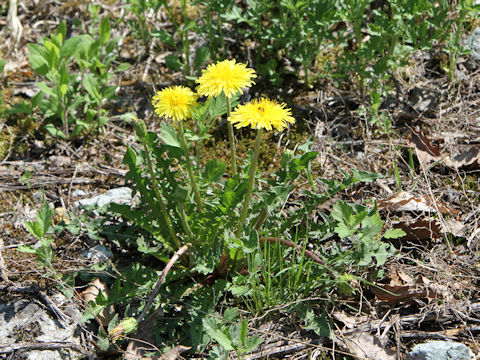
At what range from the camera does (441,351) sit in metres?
2.19

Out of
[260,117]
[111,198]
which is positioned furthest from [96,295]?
[260,117]

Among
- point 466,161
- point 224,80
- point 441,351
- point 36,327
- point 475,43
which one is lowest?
point 36,327

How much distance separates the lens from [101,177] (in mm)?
3381

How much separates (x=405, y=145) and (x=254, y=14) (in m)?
1.41

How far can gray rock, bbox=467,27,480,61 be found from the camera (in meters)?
3.72

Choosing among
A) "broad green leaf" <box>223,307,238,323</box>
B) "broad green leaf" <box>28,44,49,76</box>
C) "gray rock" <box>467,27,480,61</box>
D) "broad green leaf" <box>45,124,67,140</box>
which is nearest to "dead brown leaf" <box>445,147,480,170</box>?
Answer: "gray rock" <box>467,27,480,61</box>

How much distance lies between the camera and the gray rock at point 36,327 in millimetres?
2352

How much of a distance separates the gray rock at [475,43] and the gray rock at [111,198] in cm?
273

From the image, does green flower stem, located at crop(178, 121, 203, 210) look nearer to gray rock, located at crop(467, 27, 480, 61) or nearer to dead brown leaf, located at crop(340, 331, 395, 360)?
dead brown leaf, located at crop(340, 331, 395, 360)

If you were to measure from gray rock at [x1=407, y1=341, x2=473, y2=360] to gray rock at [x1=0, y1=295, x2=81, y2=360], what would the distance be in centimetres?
158

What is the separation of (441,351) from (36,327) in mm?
1898

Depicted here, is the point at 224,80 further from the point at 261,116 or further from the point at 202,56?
the point at 202,56

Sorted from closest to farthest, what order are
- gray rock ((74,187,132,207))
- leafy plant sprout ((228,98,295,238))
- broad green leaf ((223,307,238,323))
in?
leafy plant sprout ((228,98,295,238)) < broad green leaf ((223,307,238,323)) < gray rock ((74,187,132,207))

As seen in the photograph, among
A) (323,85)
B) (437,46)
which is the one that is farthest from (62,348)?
(437,46)
